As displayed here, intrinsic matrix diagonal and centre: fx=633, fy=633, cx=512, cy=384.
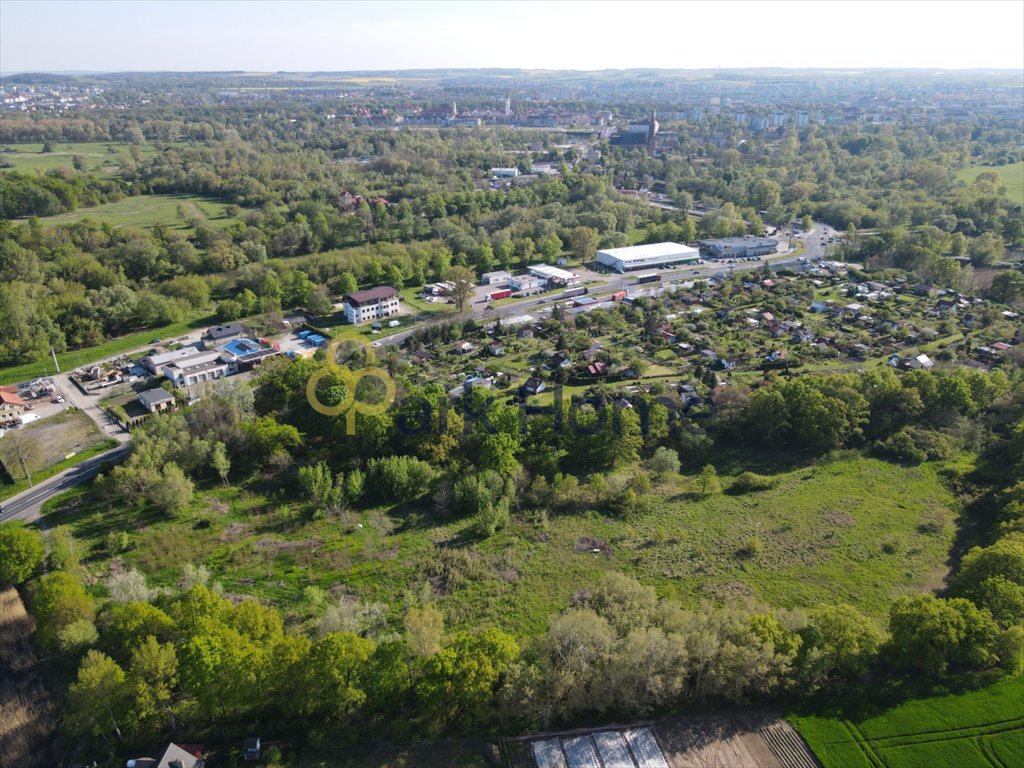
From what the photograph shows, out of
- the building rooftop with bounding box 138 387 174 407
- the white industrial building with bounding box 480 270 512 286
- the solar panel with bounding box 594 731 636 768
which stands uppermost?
the white industrial building with bounding box 480 270 512 286

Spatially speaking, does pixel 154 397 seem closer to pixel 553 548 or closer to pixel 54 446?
pixel 54 446

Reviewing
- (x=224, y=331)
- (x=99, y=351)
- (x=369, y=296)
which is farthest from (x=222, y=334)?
(x=369, y=296)

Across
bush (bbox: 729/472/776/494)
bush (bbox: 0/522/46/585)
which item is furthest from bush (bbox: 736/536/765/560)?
bush (bbox: 0/522/46/585)

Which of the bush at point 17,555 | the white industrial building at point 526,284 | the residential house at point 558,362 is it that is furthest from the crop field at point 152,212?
the bush at point 17,555

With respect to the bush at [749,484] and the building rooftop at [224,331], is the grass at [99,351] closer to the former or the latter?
the building rooftop at [224,331]

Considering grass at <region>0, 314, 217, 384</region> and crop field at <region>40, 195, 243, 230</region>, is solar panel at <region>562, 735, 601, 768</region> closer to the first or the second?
grass at <region>0, 314, 217, 384</region>

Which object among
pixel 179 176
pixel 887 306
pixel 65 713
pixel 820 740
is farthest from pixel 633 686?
pixel 179 176
